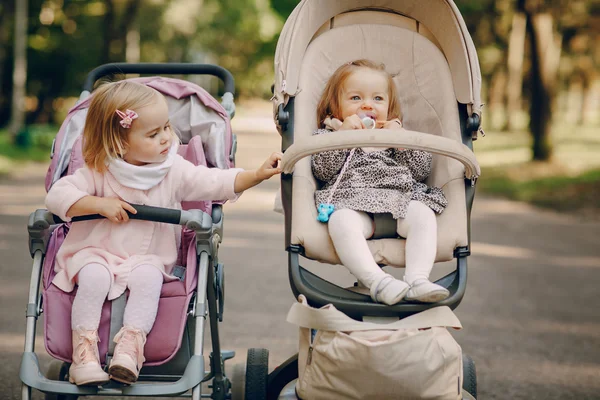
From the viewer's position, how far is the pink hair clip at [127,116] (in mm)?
3496

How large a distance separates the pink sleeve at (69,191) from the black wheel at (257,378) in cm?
108

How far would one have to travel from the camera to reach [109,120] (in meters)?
3.57

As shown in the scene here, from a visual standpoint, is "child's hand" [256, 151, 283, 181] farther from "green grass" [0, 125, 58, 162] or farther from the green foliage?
the green foliage

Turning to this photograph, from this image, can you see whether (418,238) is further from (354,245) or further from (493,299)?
(493,299)

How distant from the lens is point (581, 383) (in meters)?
5.07

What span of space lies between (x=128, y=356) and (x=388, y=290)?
100 cm

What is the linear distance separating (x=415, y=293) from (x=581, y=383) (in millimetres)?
2210

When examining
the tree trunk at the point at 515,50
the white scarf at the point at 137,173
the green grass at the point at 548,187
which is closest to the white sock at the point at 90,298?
the white scarf at the point at 137,173

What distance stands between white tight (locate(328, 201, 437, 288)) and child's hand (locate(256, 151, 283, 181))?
317 mm

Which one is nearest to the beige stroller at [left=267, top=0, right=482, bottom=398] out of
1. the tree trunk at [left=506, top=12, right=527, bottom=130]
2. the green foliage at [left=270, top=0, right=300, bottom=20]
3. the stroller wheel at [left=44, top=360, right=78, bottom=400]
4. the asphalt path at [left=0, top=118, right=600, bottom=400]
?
the stroller wheel at [left=44, top=360, right=78, bottom=400]

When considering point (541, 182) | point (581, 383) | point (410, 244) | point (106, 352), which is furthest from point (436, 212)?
point (541, 182)

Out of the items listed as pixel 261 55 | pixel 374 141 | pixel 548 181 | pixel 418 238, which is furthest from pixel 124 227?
pixel 261 55

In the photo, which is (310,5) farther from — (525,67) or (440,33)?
(525,67)

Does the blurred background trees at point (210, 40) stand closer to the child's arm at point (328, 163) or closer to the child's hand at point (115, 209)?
the child's arm at point (328, 163)
